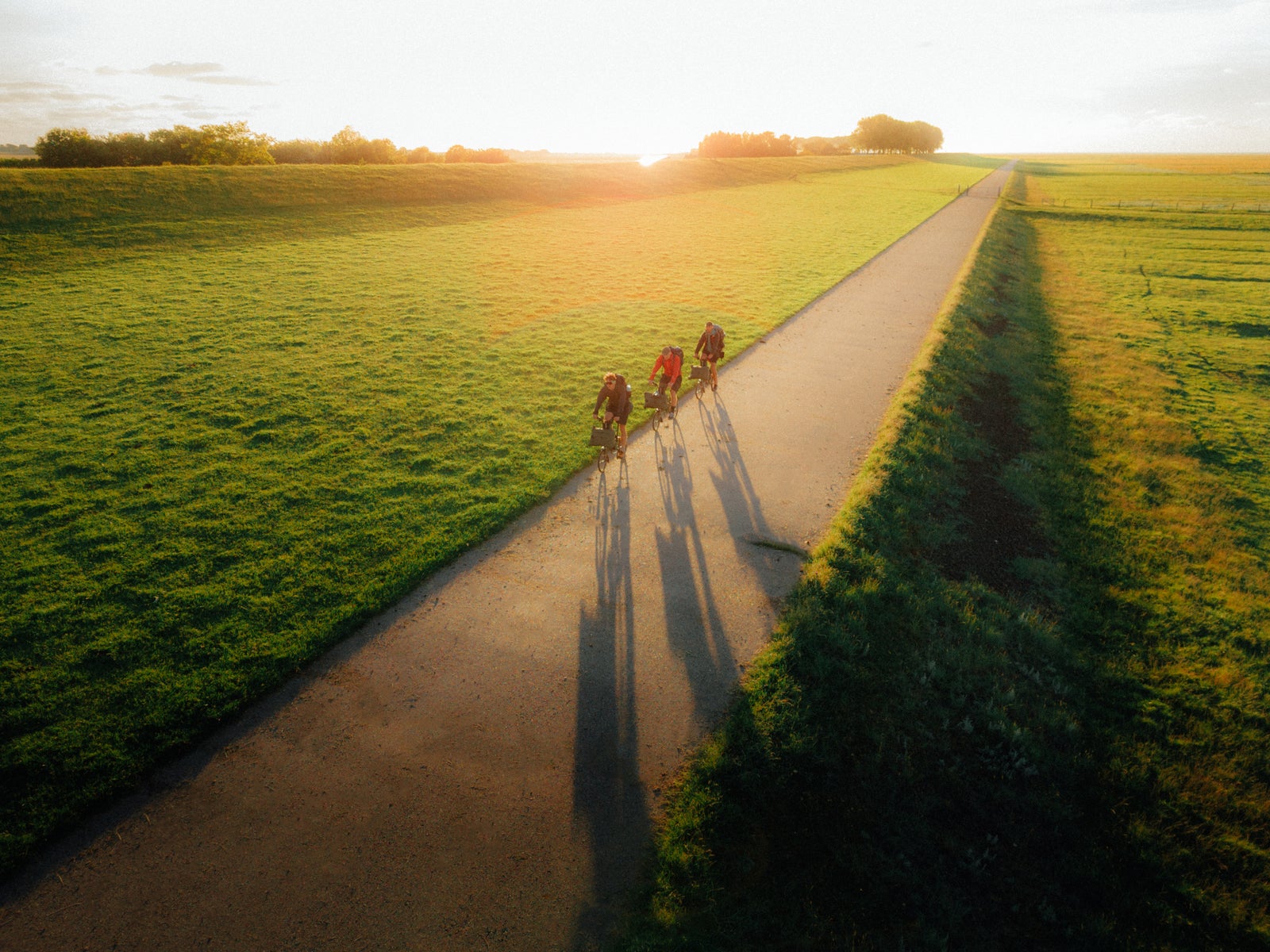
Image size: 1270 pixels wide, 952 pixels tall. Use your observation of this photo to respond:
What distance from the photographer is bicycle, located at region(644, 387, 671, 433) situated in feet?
33.9

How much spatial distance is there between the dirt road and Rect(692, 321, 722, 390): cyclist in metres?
3.58

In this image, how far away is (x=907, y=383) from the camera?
13.1 metres

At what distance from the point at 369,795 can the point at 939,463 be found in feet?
33.0

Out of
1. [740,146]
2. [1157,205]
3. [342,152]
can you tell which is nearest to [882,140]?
[740,146]

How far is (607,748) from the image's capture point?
5406 millimetres

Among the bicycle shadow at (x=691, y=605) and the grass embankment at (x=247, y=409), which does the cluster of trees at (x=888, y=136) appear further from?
the bicycle shadow at (x=691, y=605)

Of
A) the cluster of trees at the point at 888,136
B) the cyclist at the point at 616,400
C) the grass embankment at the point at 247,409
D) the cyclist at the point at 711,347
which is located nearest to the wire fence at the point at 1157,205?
the grass embankment at the point at 247,409

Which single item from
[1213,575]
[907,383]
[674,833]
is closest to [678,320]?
[907,383]

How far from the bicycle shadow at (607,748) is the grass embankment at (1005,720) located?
1.03 ft

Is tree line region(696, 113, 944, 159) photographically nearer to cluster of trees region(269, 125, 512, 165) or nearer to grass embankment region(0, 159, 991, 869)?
cluster of trees region(269, 125, 512, 165)

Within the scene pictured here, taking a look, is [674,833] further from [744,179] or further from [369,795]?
[744,179]

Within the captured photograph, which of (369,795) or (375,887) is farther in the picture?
(369,795)

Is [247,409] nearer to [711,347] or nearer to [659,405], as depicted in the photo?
[659,405]

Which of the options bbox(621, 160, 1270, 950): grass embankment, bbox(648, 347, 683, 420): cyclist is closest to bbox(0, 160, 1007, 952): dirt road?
bbox(621, 160, 1270, 950): grass embankment
